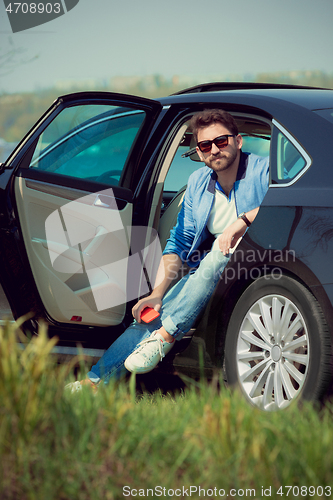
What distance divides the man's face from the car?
13 centimetres

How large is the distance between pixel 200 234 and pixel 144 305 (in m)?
0.56

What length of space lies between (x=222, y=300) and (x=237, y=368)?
377mm

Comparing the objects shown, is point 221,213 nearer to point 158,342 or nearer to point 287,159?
point 287,159

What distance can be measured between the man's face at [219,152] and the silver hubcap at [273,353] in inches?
40.6

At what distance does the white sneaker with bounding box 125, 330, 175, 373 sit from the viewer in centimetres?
309

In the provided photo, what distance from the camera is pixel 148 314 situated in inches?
129

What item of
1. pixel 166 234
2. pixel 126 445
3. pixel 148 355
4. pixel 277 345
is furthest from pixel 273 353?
pixel 166 234

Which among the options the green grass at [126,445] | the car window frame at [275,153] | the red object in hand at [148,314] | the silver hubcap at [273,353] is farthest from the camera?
the red object in hand at [148,314]

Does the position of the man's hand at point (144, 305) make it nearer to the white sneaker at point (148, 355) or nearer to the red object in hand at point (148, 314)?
the red object in hand at point (148, 314)


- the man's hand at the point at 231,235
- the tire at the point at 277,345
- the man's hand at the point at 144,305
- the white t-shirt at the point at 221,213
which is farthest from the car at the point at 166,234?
the white t-shirt at the point at 221,213

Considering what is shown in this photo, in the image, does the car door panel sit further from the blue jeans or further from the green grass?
the green grass

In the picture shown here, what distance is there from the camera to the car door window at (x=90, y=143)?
3570 millimetres

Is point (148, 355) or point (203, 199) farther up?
point (203, 199)

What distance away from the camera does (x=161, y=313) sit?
3363 millimetres
